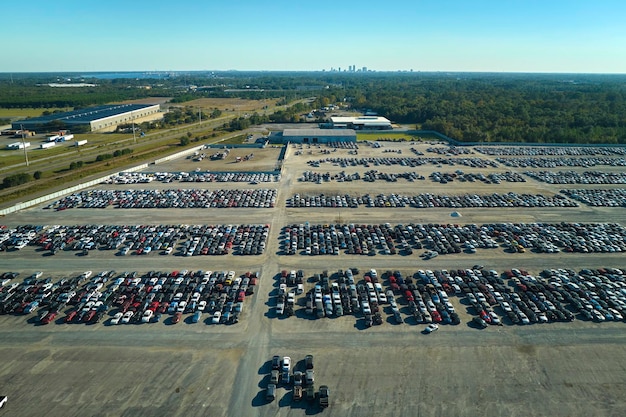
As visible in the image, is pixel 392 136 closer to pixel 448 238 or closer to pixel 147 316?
pixel 448 238

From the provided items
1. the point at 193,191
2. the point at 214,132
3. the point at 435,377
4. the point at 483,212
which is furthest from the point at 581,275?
the point at 214,132

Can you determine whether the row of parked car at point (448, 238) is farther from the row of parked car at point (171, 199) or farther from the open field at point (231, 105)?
the open field at point (231, 105)

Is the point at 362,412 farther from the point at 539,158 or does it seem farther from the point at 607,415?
the point at 539,158

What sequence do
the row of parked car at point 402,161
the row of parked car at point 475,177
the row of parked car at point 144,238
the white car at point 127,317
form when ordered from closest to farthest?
1. the white car at point 127,317
2. the row of parked car at point 144,238
3. the row of parked car at point 475,177
4. the row of parked car at point 402,161

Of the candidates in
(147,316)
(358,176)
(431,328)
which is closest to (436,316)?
(431,328)

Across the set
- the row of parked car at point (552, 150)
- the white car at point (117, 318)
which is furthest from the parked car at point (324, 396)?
the row of parked car at point (552, 150)

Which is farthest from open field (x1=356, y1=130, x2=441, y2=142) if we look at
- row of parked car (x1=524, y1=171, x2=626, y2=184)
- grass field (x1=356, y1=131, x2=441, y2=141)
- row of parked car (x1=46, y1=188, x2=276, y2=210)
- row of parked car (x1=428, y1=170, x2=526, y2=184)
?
row of parked car (x1=46, y1=188, x2=276, y2=210)

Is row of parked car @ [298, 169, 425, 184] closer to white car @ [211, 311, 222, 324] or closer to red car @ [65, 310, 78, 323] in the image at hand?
white car @ [211, 311, 222, 324]
